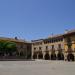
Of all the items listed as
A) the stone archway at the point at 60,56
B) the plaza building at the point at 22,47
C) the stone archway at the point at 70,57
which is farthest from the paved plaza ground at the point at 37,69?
the plaza building at the point at 22,47

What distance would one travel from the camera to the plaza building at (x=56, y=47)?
238 ft

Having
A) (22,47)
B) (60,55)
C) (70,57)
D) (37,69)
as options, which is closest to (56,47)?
(60,55)

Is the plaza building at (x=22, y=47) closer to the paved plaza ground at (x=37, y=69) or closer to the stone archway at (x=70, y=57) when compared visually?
the stone archway at (x=70, y=57)

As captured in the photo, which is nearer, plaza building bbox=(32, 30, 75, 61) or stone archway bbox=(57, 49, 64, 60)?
plaza building bbox=(32, 30, 75, 61)

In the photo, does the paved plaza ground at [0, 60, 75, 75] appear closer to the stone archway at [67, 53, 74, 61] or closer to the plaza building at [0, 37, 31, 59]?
the stone archway at [67, 53, 74, 61]

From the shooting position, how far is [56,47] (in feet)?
264

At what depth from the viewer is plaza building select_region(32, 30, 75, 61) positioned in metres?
72.6

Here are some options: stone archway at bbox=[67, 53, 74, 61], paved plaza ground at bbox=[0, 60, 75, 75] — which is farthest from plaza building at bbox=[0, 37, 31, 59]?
paved plaza ground at bbox=[0, 60, 75, 75]

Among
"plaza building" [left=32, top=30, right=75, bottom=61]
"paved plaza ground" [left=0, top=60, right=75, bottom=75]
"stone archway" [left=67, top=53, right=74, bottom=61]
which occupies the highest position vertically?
"plaza building" [left=32, top=30, right=75, bottom=61]

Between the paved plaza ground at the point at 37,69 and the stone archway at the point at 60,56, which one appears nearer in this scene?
the paved plaza ground at the point at 37,69

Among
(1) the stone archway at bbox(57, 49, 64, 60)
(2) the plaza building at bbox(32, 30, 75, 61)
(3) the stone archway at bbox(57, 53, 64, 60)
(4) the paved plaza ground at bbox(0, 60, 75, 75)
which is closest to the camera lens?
(4) the paved plaza ground at bbox(0, 60, 75, 75)

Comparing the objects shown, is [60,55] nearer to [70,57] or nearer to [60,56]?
[60,56]

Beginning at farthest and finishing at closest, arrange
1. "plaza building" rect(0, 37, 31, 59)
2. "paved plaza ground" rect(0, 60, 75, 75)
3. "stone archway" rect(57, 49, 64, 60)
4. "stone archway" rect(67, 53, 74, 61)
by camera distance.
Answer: "plaza building" rect(0, 37, 31, 59)
"stone archway" rect(57, 49, 64, 60)
"stone archway" rect(67, 53, 74, 61)
"paved plaza ground" rect(0, 60, 75, 75)

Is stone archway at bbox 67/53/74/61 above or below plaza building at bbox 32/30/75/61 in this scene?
below
